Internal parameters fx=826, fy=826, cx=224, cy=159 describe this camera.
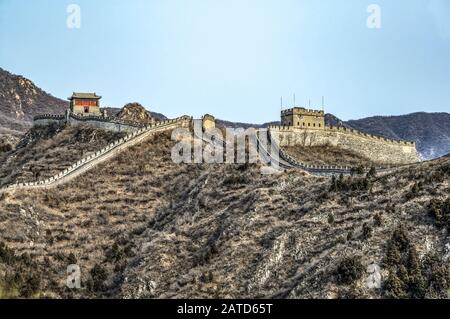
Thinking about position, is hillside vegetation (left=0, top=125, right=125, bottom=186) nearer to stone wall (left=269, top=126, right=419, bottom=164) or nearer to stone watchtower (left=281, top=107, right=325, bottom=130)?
stone wall (left=269, top=126, right=419, bottom=164)

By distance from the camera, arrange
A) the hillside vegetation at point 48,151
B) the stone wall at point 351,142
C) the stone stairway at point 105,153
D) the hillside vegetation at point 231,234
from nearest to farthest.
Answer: the hillside vegetation at point 231,234 → the stone stairway at point 105,153 → the hillside vegetation at point 48,151 → the stone wall at point 351,142

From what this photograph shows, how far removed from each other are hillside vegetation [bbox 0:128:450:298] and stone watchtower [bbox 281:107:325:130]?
2783 centimetres

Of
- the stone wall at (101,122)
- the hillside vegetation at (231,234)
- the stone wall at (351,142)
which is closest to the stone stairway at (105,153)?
the hillside vegetation at (231,234)

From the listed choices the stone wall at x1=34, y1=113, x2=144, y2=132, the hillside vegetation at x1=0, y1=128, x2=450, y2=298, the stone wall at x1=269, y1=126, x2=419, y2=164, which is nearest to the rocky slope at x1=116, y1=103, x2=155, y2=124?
the stone wall at x1=34, y1=113, x2=144, y2=132

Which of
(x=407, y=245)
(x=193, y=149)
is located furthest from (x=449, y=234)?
Result: (x=193, y=149)

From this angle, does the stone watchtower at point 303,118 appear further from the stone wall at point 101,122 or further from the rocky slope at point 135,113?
the rocky slope at point 135,113

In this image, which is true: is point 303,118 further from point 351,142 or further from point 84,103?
point 84,103

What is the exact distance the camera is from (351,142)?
4983 inches

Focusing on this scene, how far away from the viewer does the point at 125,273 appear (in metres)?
76.9

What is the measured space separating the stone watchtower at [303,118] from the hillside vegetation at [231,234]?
2783cm

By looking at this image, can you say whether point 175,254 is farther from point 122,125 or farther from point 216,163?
point 122,125

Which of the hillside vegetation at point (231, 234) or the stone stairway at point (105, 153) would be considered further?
the stone stairway at point (105, 153)

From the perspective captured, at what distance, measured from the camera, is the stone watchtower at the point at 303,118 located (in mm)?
124625

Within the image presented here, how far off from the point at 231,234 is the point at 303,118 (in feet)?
169
